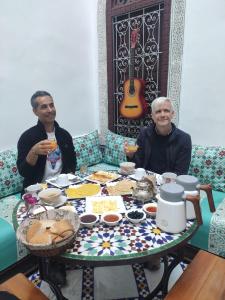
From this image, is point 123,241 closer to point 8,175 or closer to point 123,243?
point 123,243

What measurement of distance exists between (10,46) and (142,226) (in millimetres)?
2563

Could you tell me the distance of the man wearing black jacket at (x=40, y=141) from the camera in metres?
2.20

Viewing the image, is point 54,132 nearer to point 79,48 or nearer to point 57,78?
point 57,78

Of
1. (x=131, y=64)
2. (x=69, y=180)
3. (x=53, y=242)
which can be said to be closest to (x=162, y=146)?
(x=69, y=180)

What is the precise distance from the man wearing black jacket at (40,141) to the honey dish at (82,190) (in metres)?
0.49

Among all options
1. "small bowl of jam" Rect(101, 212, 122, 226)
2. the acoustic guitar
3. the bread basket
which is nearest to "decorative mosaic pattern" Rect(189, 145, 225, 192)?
the acoustic guitar

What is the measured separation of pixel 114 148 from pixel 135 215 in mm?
2100

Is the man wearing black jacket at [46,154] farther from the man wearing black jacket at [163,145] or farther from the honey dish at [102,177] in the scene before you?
the man wearing black jacket at [163,145]

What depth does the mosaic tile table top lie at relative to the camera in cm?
109

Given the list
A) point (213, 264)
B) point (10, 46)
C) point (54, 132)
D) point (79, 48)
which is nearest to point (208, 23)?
point (79, 48)

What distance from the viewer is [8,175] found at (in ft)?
8.48

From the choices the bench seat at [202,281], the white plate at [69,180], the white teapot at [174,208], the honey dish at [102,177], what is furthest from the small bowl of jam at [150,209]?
the white plate at [69,180]

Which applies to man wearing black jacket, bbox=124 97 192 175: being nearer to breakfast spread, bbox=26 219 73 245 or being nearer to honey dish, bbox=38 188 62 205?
honey dish, bbox=38 188 62 205

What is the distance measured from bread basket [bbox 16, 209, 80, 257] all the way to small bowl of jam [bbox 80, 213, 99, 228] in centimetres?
7
